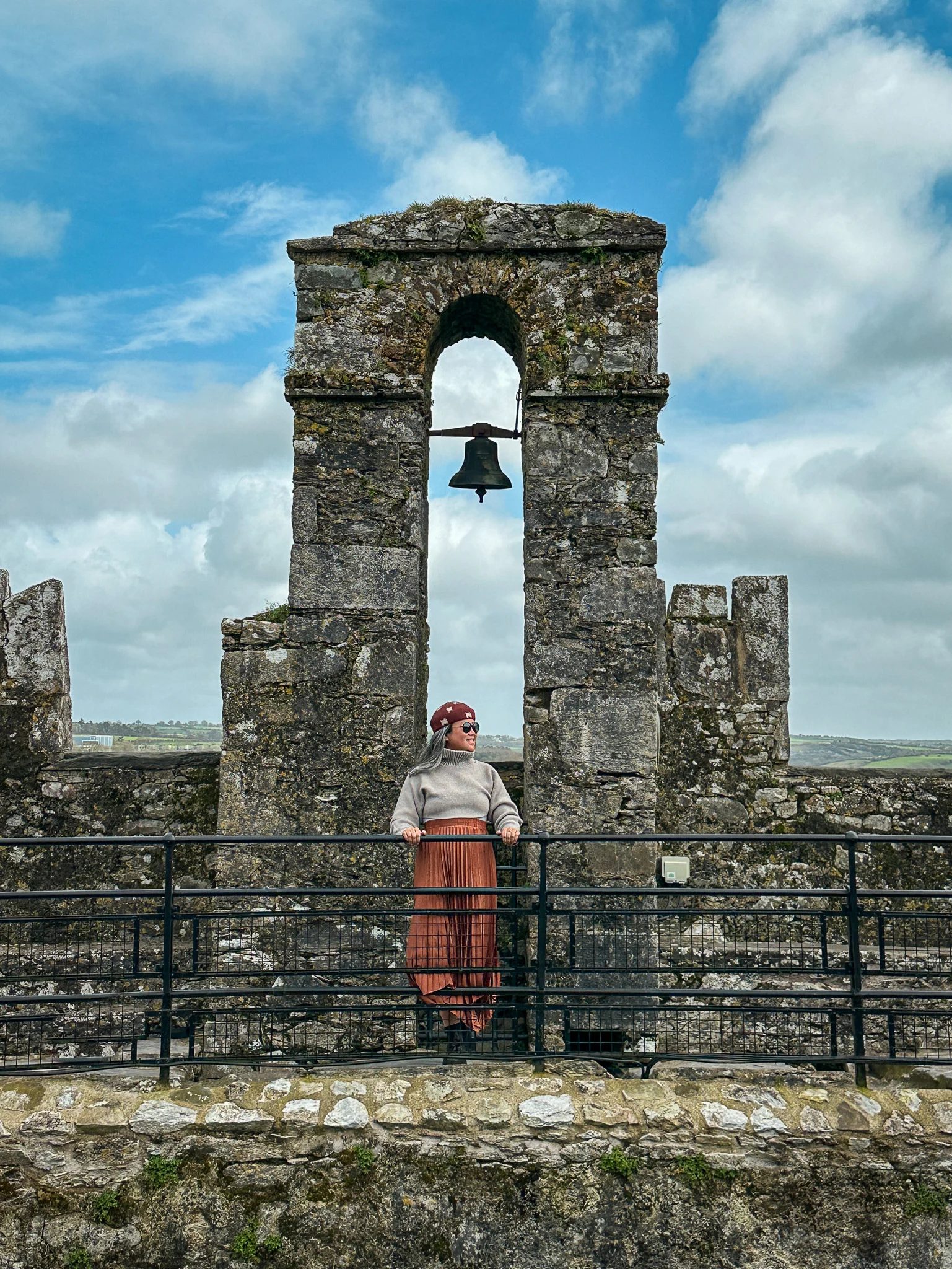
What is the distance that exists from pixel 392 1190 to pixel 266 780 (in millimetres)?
2576

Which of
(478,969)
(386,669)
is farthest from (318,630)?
(478,969)

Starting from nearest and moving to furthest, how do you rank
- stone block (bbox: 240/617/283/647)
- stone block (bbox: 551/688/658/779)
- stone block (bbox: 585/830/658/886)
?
stone block (bbox: 585/830/658/886) → stone block (bbox: 551/688/658/779) → stone block (bbox: 240/617/283/647)

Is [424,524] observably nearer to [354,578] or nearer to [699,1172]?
[354,578]

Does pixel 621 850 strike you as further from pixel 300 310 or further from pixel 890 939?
pixel 300 310

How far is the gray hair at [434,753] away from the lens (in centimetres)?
541

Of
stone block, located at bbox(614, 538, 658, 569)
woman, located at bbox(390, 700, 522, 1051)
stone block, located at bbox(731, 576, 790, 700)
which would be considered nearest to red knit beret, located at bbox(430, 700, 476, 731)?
woman, located at bbox(390, 700, 522, 1051)

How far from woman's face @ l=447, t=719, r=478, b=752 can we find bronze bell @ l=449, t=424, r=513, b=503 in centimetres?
201

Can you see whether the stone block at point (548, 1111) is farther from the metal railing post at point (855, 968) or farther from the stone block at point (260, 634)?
the stone block at point (260, 634)

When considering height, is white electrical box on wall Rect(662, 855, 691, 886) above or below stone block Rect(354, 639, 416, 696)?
below

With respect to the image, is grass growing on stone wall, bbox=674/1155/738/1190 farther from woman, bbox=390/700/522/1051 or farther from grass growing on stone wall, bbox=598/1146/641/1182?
woman, bbox=390/700/522/1051

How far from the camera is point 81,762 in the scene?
6918 mm

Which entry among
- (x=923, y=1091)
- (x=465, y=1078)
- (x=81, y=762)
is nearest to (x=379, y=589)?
(x=81, y=762)

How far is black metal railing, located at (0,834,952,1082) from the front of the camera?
473 centimetres

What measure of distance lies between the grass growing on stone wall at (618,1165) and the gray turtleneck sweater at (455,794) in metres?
1.57
